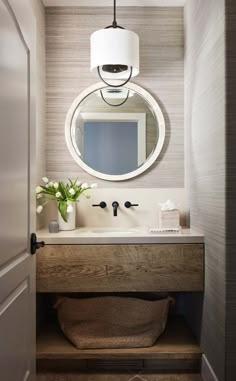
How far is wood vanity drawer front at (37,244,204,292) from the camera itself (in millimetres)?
2188

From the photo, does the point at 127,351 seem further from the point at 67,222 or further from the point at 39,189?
the point at 39,189

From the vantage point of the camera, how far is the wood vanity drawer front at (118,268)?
86.1 inches

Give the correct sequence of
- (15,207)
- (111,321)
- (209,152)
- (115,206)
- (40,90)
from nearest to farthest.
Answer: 1. (15,207)
2. (209,152)
3. (111,321)
4. (40,90)
5. (115,206)

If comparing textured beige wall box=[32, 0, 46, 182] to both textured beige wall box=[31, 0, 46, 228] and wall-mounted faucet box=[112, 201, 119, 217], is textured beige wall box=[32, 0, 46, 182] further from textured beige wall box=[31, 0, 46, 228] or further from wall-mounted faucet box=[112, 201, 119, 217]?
wall-mounted faucet box=[112, 201, 119, 217]

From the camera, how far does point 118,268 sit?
2.19m

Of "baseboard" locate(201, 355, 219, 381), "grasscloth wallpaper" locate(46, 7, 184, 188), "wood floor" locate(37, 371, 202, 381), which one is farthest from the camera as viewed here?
"grasscloth wallpaper" locate(46, 7, 184, 188)

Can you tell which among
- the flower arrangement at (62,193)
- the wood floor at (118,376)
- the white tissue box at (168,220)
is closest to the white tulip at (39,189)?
the flower arrangement at (62,193)

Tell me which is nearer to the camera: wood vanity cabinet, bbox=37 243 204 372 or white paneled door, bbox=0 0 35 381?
white paneled door, bbox=0 0 35 381

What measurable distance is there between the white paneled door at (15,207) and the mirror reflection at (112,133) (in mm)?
1042

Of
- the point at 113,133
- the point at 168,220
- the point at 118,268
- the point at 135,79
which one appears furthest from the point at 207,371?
the point at 135,79

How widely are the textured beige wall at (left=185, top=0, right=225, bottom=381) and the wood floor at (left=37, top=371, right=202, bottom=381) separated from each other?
215 mm

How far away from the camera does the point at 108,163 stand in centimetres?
278

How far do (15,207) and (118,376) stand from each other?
4.45ft

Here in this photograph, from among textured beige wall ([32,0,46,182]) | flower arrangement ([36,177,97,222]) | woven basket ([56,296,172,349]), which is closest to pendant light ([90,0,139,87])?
textured beige wall ([32,0,46,182])
